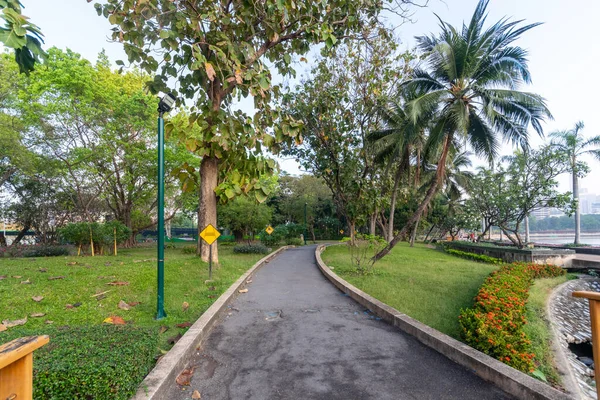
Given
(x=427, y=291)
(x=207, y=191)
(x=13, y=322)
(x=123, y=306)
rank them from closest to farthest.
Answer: (x=13, y=322) < (x=123, y=306) < (x=427, y=291) < (x=207, y=191)

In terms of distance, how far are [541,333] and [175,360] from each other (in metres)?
5.54

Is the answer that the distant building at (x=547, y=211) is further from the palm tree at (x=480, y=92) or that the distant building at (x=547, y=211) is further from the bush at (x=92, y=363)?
the bush at (x=92, y=363)

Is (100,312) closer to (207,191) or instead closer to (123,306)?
(123,306)

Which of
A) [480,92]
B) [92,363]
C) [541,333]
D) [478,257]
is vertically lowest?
[478,257]

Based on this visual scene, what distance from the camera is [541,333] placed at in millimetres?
5254

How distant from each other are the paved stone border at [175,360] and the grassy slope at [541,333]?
420 cm

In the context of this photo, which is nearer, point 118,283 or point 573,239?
point 118,283

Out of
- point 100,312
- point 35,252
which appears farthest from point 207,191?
point 35,252

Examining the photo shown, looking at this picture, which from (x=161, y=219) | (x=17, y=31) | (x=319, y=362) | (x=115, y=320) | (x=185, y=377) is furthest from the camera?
(x=161, y=219)

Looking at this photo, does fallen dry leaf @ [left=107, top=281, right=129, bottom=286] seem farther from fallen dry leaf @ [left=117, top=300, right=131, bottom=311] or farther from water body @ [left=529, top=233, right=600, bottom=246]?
water body @ [left=529, top=233, right=600, bottom=246]

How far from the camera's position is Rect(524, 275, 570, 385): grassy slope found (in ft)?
13.3

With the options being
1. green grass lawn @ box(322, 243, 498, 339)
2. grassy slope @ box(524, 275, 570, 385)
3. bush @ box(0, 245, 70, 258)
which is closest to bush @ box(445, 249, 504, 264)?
green grass lawn @ box(322, 243, 498, 339)

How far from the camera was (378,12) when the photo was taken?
29.9 feet

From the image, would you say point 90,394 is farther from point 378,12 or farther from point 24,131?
point 24,131
